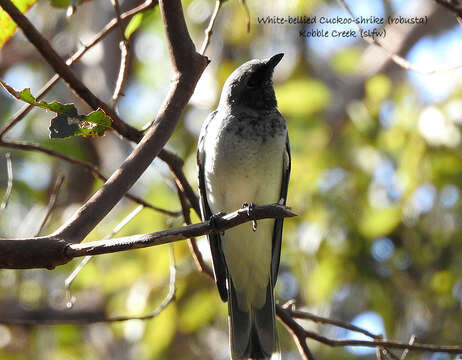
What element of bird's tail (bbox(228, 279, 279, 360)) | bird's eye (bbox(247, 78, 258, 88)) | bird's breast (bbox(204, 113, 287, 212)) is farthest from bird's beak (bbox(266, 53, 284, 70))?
bird's tail (bbox(228, 279, 279, 360))

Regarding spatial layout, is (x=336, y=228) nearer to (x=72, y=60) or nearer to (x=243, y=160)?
(x=243, y=160)

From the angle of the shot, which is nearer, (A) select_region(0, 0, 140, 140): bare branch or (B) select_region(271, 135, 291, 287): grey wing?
(A) select_region(0, 0, 140, 140): bare branch

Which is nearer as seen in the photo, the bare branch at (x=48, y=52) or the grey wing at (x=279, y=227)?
the bare branch at (x=48, y=52)

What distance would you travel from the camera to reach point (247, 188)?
12.6 feet

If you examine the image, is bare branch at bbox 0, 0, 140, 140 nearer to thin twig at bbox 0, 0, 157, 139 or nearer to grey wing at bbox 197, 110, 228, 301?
thin twig at bbox 0, 0, 157, 139

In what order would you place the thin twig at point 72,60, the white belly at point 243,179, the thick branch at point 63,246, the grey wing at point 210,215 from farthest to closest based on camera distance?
1. the grey wing at point 210,215
2. the white belly at point 243,179
3. the thin twig at point 72,60
4. the thick branch at point 63,246

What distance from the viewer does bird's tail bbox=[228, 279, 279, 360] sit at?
3.89 metres

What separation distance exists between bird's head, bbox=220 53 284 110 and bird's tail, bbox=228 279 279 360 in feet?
3.68

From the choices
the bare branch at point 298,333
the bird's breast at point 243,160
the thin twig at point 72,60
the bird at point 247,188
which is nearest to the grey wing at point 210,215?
the bird at point 247,188

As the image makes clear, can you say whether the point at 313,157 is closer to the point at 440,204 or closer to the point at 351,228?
the point at 351,228

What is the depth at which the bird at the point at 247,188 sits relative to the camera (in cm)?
383

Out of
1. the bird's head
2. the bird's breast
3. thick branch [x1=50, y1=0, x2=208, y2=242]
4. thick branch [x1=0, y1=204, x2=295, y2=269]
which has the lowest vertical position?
thick branch [x1=0, y1=204, x2=295, y2=269]

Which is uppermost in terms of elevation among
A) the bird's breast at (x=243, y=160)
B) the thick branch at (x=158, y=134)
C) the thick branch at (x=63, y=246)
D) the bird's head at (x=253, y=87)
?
the bird's head at (x=253, y=87)

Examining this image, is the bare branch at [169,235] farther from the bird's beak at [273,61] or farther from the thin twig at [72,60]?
the bird's beak at [273,61]
